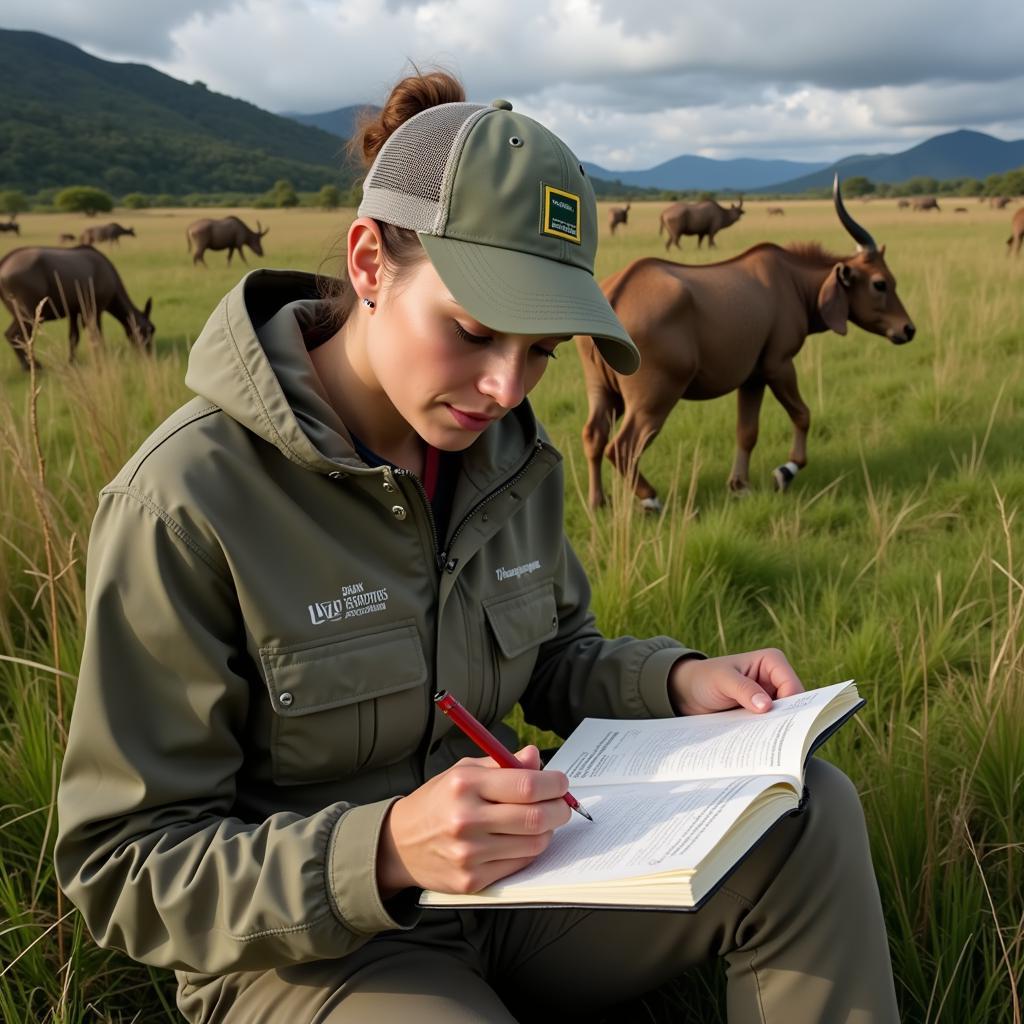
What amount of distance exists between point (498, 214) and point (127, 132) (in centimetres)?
13807

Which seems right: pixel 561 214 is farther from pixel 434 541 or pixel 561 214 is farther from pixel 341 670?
pixel 341 670

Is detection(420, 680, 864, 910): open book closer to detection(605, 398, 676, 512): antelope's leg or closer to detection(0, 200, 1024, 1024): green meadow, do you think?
detection(0, 200, 1024, 1024): green meadow

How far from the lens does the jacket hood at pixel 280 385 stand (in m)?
1.34

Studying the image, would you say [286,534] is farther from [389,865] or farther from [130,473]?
[389,865]

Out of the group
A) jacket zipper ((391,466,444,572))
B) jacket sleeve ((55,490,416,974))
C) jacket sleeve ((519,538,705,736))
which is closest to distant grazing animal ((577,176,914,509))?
jacket sleeve ((519,538,705,736))

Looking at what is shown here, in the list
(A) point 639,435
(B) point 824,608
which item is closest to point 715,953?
(B) point 824,608

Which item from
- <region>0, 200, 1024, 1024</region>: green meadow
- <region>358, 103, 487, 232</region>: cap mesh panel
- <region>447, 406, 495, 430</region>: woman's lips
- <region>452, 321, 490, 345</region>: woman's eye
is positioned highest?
<region>358, 103, 487, 232</region>: cap mesh panel

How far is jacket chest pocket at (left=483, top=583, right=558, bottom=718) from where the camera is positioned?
1.62 m

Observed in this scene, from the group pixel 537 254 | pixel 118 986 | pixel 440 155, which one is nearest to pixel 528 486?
pixel 537 254

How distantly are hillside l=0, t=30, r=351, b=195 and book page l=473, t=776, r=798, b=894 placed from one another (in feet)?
183

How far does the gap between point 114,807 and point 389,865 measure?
360 mm

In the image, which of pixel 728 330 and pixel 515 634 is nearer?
pixel 515 634

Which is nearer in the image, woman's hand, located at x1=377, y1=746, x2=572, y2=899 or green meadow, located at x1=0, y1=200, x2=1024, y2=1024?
woman's hand, located at x1=377, y1=746, x2=572, y2=899

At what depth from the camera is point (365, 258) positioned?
145 centimetres
